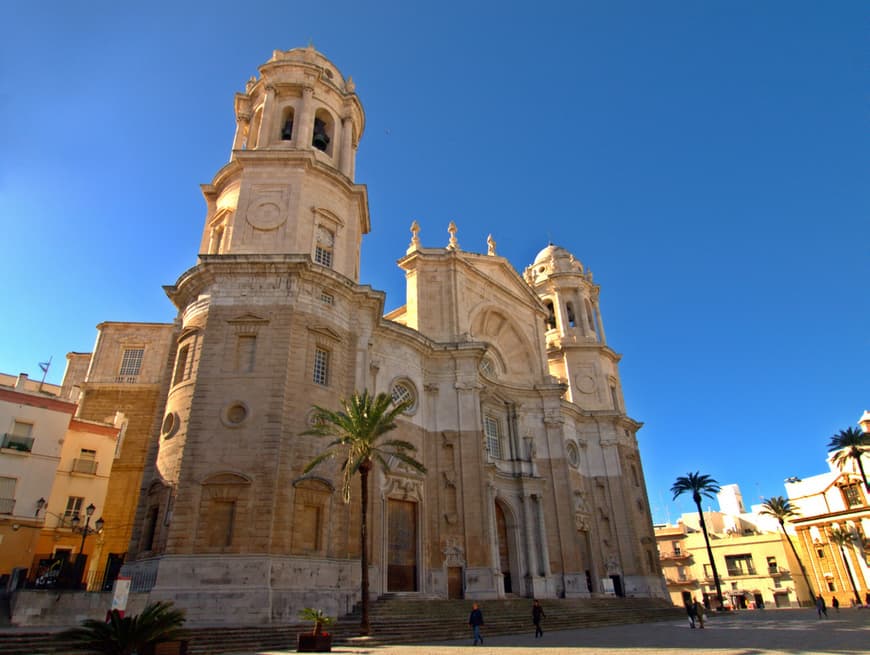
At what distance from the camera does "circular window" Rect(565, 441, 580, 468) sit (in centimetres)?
3984

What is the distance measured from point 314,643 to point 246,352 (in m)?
11.5

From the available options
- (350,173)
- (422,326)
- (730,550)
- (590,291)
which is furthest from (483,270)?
(730,550)

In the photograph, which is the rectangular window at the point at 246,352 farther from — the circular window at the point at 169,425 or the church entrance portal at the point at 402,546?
the church entrance portal at the point at 402,546

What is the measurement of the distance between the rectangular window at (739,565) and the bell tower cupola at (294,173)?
5402cm

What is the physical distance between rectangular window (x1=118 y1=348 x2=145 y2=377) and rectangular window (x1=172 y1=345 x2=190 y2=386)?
419 inches

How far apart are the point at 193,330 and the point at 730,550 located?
60152 millimetres

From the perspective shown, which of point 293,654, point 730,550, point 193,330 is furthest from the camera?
point 730,550

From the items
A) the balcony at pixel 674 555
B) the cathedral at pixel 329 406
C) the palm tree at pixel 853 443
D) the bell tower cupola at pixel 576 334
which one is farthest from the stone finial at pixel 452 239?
the balcony at pixel 674 555

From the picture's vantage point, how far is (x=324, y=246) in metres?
27.2

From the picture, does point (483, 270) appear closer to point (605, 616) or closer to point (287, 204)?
point (287, 204)

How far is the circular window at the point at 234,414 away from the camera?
20.9 metres

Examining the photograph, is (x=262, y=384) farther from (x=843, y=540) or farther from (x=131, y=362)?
(x=843, y=540)

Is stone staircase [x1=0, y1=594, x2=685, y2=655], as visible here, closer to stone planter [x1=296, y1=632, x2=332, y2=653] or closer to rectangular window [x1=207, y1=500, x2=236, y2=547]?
stone planter [x1=296, y1=632, x2=332, y2=653]

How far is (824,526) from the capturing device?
4972 centimetres
